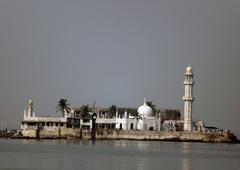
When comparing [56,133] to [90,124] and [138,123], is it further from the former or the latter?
[138,123]

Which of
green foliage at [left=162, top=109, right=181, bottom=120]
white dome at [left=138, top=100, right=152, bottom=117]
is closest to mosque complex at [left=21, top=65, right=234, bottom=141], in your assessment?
white dome at [left=138, top=100, right=152, bottom=117]

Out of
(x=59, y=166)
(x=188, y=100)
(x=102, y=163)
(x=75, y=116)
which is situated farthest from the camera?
(x=75, y=116)

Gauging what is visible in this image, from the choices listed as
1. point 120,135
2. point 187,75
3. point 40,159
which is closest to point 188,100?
point 187,75

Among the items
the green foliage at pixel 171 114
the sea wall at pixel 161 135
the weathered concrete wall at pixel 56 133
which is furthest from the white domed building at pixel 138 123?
the green foliage at pixel 171 114

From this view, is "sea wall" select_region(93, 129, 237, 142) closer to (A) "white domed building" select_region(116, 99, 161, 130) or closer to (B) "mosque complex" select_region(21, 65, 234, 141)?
(B) "mosque complex" select_region(21, 65, 234, 141)

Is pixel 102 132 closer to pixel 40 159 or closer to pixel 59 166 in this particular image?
pixel 40 159

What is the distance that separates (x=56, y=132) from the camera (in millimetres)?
121375

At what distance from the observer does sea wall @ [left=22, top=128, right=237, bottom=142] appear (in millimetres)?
118188

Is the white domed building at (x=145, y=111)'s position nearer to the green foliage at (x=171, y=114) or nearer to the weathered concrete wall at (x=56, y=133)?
the green foliage at (x=171, y=114)

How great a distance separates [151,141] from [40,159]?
54544 millimetres

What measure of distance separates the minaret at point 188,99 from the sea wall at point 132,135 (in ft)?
5.33

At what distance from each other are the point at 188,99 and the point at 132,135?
10809mm

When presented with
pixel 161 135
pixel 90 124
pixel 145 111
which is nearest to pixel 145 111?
pixel 145 111

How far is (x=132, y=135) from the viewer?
11981cm
